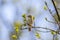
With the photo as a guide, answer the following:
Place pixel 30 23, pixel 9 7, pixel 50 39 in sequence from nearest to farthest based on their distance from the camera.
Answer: pixel 30 23 → pixel 50 39 → pixel 9 7

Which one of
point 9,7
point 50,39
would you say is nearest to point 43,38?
point 50,39

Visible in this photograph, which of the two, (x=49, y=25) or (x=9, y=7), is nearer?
(x=49, y=25)

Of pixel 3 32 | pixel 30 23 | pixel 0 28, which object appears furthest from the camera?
pixel 0 28

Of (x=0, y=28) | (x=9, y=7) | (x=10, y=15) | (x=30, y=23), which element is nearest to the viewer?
(x=30, y=23)

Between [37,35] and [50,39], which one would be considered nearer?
[37,35]

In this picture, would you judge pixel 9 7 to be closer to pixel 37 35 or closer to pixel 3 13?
pixel 3 13

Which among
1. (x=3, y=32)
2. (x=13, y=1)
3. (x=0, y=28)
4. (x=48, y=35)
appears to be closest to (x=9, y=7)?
(x=13, y=1)

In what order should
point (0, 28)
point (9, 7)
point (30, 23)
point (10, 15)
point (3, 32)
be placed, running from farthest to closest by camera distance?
1. point (9, 7)
2. point (10, 15)
3. point (0, 28)
4. point (3, 32)
5. point (30, 23)

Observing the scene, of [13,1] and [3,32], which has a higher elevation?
[13,1]

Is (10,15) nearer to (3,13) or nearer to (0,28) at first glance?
(3,13)
